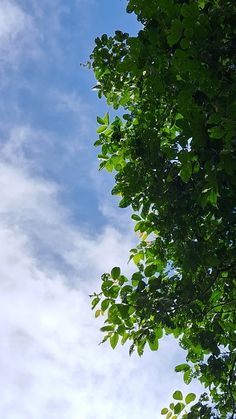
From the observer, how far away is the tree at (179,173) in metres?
3.80

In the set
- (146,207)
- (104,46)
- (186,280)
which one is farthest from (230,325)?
(104,46)

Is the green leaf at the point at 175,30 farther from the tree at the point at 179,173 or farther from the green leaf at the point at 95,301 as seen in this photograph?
the green leaf at the point at 95,301

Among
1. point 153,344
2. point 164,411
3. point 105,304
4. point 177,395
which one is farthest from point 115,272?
point 164,411

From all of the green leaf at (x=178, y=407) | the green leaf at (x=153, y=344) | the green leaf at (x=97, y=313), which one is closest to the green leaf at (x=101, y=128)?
the green leaf at (x=97, y=313)

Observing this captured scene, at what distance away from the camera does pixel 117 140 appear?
648 centimetres

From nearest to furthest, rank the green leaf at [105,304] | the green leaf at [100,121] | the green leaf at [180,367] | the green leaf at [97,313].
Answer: the green leaf at [105,304], the green leaf at [97,313], the green leaf at [180,367], the green leaf at [100,121]

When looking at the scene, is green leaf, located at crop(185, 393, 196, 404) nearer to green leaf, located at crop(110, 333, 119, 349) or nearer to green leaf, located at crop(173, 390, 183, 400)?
green leaf, located at crop(173, 390, 183, 400)

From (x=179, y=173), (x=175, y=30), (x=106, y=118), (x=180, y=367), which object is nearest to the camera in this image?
(x=175, y=30)

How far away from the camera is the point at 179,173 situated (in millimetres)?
5000

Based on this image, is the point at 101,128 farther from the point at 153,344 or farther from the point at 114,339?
the point at 153,344

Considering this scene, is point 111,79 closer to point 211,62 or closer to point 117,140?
point 117,140

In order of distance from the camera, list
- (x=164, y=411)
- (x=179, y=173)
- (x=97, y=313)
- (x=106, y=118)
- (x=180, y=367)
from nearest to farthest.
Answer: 1. (x=179, y=173)
2. (x=164, y=411)
3. (x=97, y=313)
4. (x=180, y=367)
5. (x=106, y=118)

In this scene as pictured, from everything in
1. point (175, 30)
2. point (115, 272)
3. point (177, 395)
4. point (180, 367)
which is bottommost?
point (177, 395)

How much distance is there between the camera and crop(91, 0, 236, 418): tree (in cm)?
380
